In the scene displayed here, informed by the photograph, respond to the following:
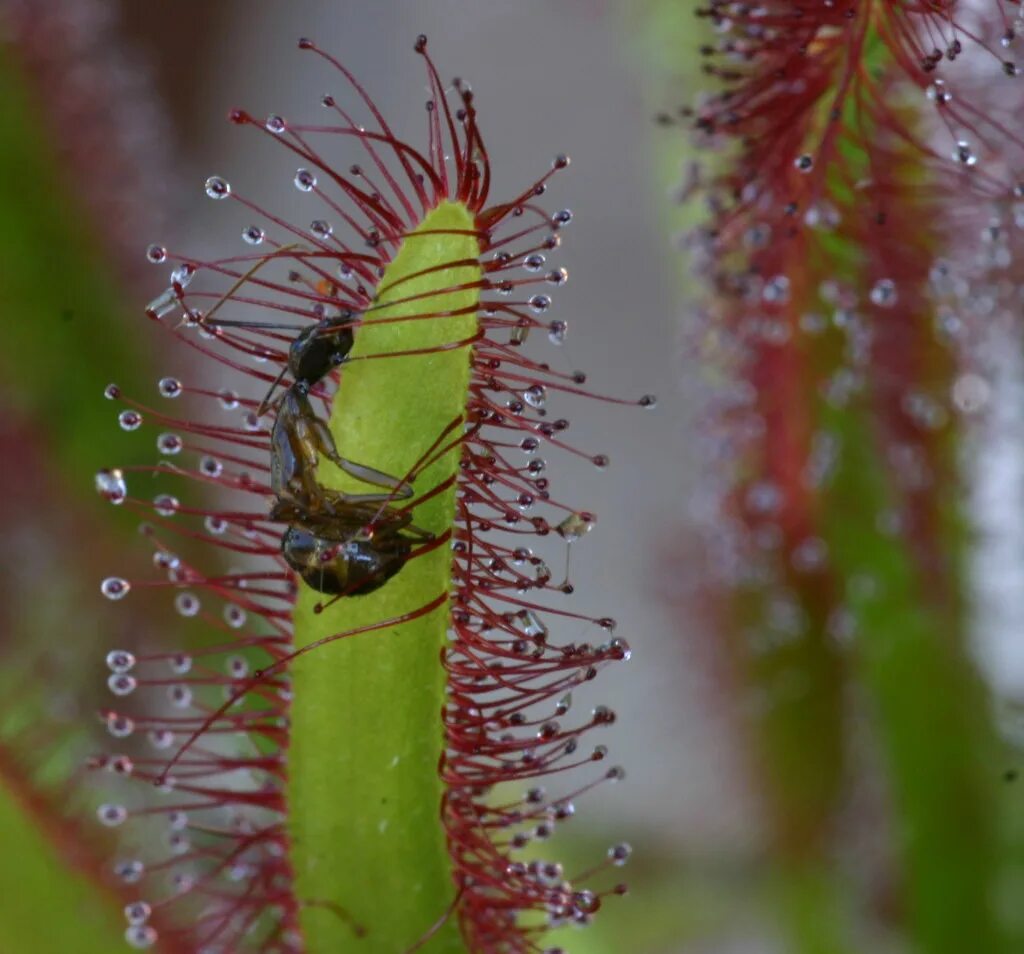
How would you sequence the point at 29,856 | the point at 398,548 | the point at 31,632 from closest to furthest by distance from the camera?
the point at 398,548, the point at 29,856, the point at 31,632

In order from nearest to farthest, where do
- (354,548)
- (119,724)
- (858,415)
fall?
(354,548), (119,724), (858,415)

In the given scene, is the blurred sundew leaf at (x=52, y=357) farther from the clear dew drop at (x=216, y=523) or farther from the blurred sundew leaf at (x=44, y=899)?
the clear dew drop at (x=216, y=523)

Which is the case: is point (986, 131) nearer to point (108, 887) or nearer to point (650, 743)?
point (108, 887)

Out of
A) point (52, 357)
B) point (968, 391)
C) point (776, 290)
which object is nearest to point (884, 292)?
point (776, 290)

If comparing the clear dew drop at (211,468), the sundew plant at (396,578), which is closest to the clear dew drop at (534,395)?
the sundew plant at (396,578)

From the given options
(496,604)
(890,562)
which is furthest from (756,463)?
(496,604)

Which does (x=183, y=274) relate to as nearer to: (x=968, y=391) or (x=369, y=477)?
(x=369, y=477)
